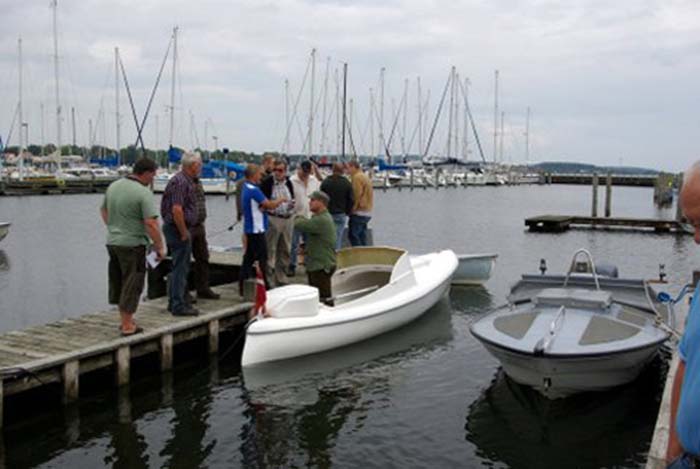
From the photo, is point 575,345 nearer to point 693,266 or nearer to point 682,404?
point 682,404

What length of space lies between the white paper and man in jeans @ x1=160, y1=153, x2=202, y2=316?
10.7 inches

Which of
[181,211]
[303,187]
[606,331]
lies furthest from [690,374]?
[303,187]

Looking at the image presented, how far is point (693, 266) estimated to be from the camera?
22422 mm

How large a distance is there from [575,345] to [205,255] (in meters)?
5.34

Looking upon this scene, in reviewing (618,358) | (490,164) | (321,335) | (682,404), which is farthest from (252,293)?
(490,164)

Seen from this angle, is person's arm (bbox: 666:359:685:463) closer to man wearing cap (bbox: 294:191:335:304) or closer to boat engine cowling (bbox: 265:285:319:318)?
boat engine cowling (bbox: 265:285:319:318)

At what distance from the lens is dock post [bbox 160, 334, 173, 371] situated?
915 centimetres

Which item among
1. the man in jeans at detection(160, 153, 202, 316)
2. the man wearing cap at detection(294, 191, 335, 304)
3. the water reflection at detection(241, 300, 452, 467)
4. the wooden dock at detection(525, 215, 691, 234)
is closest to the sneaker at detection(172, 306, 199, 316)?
the man in jeans at detection(160, 153, 202, 316)

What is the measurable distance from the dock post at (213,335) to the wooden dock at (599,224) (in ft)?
80.4

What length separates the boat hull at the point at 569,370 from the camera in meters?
7.59

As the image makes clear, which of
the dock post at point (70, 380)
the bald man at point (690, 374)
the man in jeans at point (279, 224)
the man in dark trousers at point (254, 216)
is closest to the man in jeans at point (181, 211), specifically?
the man in dark trousers at point (254, 216)

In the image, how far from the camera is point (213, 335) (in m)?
9.97

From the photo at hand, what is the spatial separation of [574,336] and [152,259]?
5.08 m

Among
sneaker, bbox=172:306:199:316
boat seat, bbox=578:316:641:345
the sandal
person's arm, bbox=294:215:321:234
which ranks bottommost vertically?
the sandal
